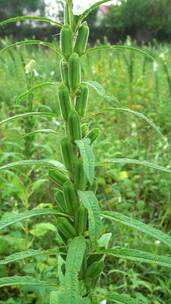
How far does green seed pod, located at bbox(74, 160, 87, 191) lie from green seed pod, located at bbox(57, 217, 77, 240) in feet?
0.27

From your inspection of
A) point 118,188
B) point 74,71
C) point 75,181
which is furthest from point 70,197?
point 118,188

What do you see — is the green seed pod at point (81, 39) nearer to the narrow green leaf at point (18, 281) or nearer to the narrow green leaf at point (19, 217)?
the narrow green leaf at point (19, 217)

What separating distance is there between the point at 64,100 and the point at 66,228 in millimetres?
289

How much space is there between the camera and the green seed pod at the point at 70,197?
989 millimetres

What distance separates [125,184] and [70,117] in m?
1.68

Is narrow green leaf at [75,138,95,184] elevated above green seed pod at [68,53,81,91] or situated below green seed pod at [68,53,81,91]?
below

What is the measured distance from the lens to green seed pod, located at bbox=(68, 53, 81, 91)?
3.06 ft

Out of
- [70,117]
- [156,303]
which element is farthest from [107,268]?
[70,117]

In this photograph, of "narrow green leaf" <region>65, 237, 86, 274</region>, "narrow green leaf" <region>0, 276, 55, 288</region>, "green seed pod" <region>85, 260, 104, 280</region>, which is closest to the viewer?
"narrow green leaf" <region>65, 237, 86, 274</region>

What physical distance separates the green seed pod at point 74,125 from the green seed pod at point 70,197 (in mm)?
109

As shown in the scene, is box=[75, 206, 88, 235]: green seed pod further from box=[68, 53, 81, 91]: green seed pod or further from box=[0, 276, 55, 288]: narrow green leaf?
box=[68, 53, 81, 91]: green seed pod

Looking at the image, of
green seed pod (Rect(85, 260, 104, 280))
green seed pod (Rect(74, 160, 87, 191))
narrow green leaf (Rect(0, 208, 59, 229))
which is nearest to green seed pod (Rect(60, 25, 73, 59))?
green seed pod (Rect(74, 160, 87, 191))

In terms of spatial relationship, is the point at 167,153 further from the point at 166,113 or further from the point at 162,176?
the point at 166,113

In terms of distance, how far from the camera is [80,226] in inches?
39.4
